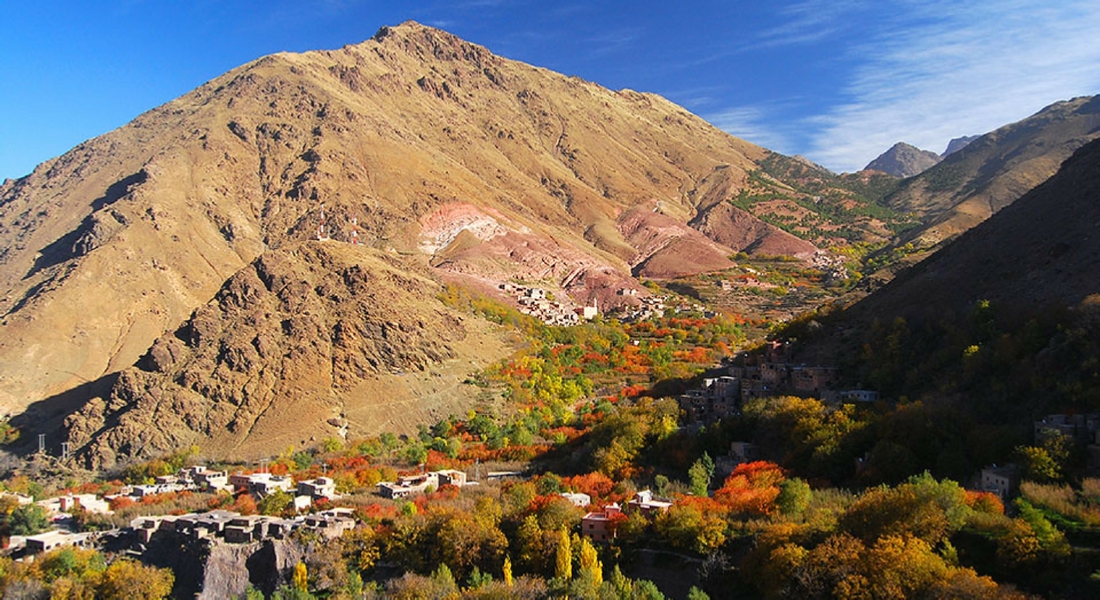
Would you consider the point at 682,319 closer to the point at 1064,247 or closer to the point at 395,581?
the point at 1064,247

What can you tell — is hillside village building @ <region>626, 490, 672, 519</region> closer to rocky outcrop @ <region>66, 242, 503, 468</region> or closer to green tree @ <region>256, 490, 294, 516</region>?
green tree @ <region>256, 490, 294, 516</region>

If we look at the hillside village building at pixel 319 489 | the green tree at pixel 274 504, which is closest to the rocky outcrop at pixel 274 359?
the hillside village building at pixel 319 489

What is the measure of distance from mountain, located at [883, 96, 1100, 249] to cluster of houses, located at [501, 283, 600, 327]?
38814 mm

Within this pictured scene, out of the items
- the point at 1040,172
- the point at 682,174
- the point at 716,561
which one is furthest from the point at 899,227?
the point at 716,561

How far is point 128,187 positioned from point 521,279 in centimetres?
4064

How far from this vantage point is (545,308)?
3243 inches

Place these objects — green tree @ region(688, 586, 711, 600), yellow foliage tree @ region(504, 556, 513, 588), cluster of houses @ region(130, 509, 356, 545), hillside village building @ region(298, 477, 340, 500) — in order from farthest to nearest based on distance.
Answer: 1. hillside village building @ region(298, 477, 340, 500)
2. cluster of houses @ region(130, 509, 356, 545)
3. yellow foliage tree @ region(504, 556, 513, 588)
4. green tree @ region(688, 586, 711, 600)

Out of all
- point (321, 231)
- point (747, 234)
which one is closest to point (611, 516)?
point (321, 231)

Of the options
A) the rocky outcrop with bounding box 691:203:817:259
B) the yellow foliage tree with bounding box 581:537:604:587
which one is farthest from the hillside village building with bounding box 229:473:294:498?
the rocky outcrop with bounding box 691:203:817:259

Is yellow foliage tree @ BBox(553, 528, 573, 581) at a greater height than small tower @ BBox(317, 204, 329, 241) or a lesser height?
lesser

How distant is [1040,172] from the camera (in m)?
117

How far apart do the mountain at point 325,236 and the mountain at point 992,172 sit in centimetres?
2032

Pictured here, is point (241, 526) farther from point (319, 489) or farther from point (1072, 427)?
point (1072, 427)

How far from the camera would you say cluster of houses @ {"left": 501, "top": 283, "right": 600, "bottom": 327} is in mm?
80938
